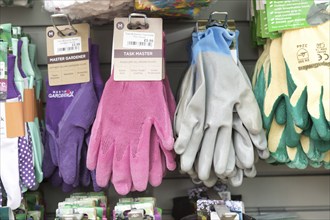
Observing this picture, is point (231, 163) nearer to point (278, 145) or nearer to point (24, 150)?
point (278, 145)

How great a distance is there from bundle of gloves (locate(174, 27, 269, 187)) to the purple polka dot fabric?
43 cm

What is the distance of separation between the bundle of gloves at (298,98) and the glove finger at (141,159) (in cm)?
35

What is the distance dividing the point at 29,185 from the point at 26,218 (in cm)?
11

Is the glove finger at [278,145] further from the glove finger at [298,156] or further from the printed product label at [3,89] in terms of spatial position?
the printed product label at [3,89]

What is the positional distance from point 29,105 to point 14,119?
0.23ft

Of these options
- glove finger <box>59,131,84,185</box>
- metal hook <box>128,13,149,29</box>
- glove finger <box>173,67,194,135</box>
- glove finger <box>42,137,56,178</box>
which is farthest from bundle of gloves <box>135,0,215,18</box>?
glove finger <box>42,137,56,178</box>

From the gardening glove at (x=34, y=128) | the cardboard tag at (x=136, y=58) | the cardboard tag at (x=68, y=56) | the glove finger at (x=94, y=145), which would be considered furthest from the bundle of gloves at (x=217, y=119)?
the gardening glove at (x=34, y=128)

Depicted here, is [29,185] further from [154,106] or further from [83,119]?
[154,106]

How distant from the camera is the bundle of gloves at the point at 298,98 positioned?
3.58ft

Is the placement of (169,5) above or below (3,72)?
above

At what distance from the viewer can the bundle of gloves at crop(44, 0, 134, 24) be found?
1.05m

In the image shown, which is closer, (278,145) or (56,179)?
(278,145)

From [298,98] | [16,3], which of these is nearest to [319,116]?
[298,98]

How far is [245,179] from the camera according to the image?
144 cm
